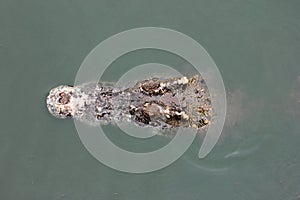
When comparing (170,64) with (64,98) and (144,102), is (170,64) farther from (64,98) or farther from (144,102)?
(64,98)

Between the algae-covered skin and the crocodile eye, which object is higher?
the algae-covered skin

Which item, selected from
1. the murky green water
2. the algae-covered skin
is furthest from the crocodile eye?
the murky green water

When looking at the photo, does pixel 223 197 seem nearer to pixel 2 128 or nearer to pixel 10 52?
pixel 2 128

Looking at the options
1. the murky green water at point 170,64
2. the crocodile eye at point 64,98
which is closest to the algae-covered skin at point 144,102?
the crocodile eye at point 64,98

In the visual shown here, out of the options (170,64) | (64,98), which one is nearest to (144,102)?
(170,64)

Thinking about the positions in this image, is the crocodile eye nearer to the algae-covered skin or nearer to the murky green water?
the algae-covered skin
